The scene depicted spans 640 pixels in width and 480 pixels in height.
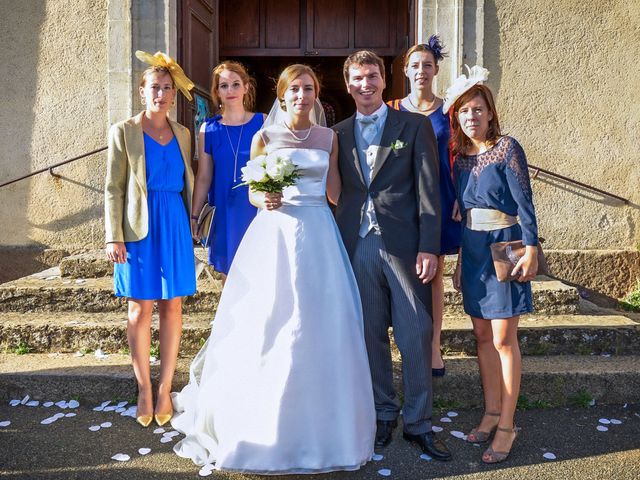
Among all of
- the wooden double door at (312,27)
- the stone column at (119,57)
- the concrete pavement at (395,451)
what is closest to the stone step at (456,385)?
the concrete pavement at (395,451)

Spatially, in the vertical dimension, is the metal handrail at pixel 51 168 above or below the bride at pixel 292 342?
above

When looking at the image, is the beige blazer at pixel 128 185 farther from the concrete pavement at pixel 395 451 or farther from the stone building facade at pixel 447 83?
the stone building facade at pixel 447 83

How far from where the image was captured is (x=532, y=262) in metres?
3.12

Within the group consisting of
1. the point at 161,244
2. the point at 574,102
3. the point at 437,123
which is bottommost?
the point at 161,244

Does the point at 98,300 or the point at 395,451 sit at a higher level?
the point at 98,300

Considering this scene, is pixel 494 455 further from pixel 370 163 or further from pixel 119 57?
pixel 119 57

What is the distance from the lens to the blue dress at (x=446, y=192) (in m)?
3.70

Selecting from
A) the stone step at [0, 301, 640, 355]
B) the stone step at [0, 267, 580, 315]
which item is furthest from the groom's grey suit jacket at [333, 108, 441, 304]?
the stone step at [0, 267, 580, 315]

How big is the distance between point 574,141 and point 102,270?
4.29 m

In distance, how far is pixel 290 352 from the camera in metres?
3.07

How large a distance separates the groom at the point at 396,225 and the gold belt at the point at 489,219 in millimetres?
208

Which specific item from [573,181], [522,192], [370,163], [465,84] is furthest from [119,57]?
[573,181]

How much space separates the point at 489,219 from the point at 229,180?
1.53 m

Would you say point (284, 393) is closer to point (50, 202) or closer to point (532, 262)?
point (532, 262)
